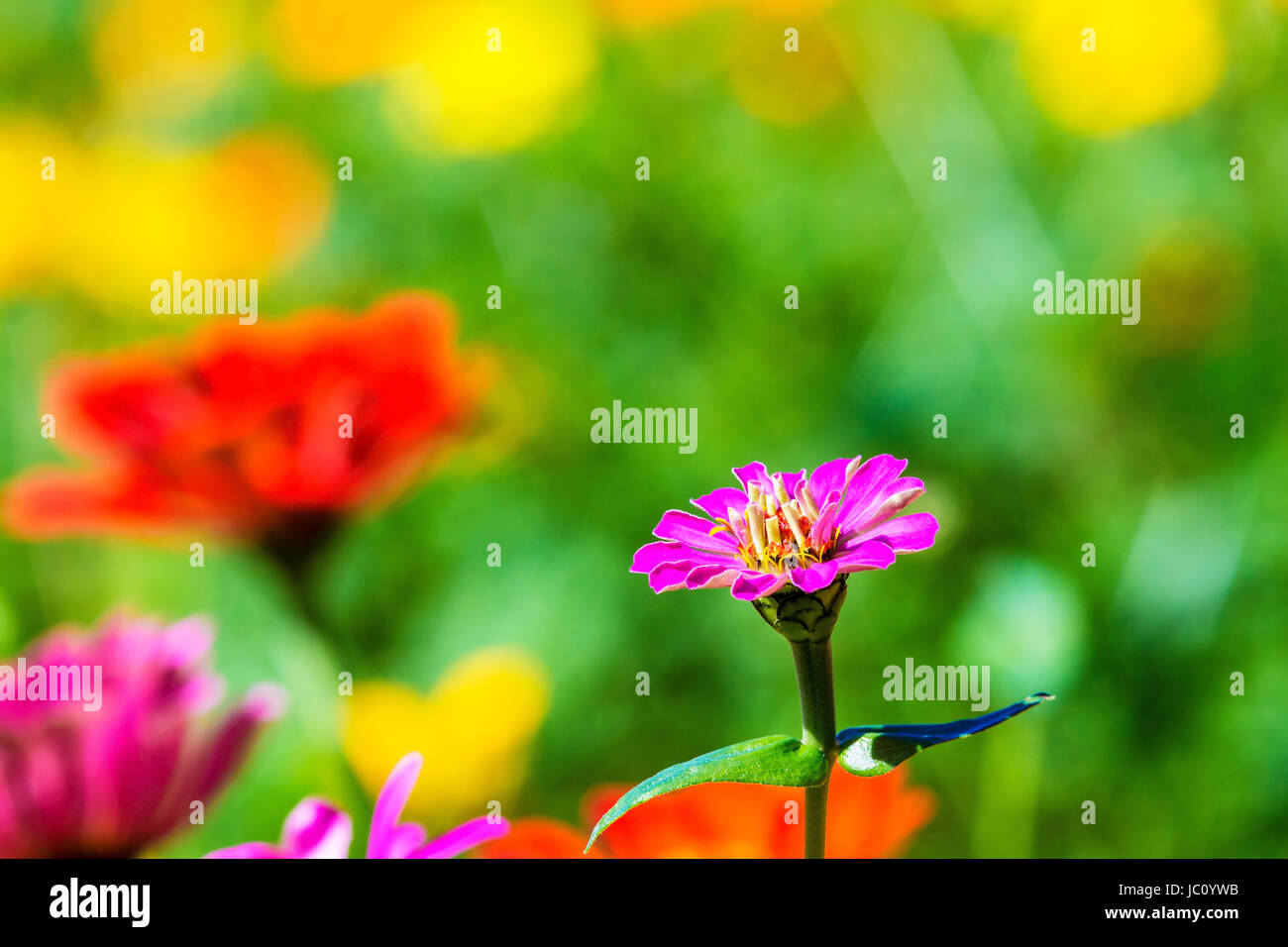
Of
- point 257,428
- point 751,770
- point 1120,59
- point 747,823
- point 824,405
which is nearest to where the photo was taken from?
point 751,770

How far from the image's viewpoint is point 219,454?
21.8 inches

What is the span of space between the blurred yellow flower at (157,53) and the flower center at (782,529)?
1.04 m

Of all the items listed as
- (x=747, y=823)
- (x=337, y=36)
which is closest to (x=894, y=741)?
(x=747, y=823)

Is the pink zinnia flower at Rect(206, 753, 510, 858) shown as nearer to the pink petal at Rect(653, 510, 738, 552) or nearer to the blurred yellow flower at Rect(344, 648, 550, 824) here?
the pink petal at Rect(653, 510, 738, 552)

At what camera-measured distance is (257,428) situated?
552 millimetres

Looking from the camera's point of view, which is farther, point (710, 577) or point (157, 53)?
point (157, 53)

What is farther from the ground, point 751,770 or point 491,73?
point 491,73

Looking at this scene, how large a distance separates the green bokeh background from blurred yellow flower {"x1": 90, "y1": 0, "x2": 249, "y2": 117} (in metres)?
0.03

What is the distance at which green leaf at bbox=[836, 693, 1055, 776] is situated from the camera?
0.73 ft

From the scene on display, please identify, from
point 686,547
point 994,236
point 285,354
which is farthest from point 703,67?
point 686,547

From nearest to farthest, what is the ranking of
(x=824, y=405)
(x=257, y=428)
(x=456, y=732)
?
(x=257, y=428)
(x=456, y=732)
(x=824, y=405)

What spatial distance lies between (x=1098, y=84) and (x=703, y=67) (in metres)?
0.37

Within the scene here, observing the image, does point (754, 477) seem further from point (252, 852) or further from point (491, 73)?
point (491, 73)

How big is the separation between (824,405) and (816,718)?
0.73 meters
